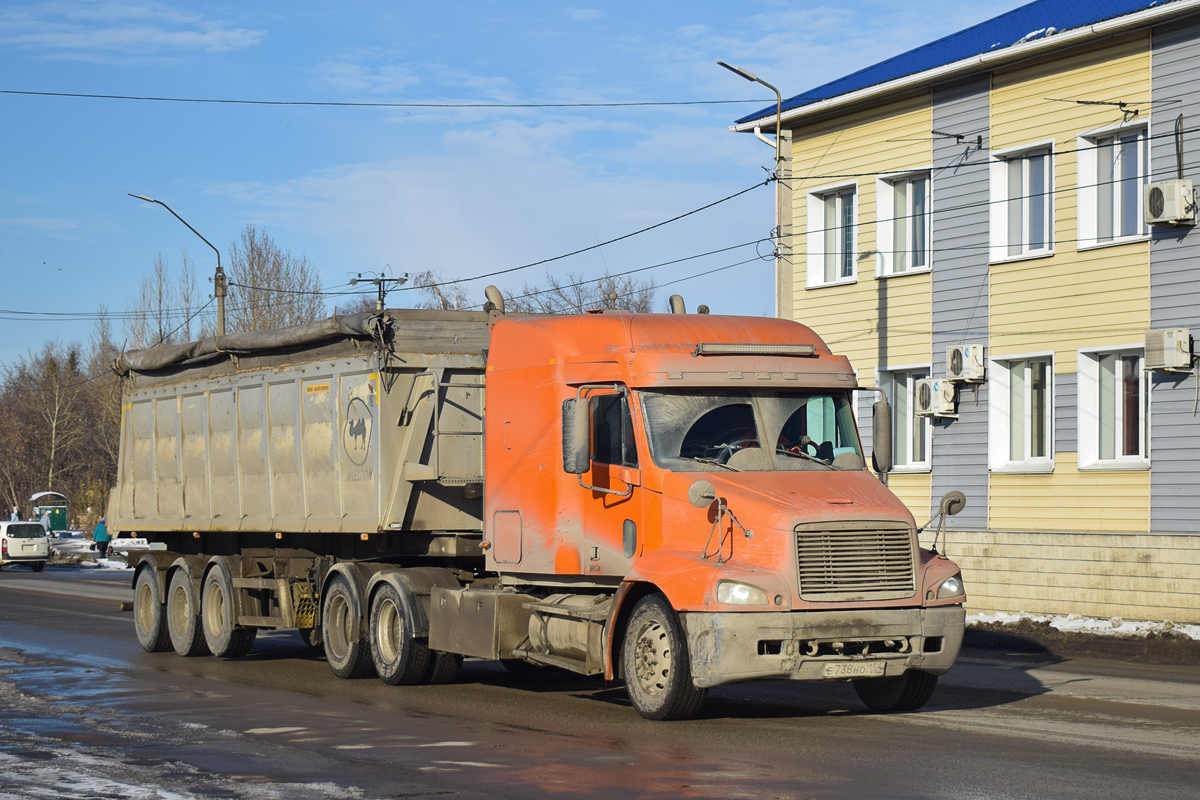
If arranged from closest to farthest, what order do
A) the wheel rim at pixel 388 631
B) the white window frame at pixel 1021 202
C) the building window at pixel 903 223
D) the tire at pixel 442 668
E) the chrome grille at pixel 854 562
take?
1. the chrome grille at pixel 854 562
2. the tire at pixel 442 668
3. the wheel rim at pixel 388 631
4. the white window frame at pixel 1021 202
5. the building window at pixel 903 223

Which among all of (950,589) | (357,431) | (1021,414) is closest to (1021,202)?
(1021,414)

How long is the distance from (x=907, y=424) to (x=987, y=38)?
6325mm

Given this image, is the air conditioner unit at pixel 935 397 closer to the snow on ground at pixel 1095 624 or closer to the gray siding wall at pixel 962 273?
the gray siding wall at pixel 962 273

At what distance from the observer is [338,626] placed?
15.1 m

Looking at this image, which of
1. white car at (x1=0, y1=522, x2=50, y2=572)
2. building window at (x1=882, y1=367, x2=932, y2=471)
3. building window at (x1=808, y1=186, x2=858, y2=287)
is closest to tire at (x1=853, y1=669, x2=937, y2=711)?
building window at (x1=882, y1=367, x2=932, y2=471)

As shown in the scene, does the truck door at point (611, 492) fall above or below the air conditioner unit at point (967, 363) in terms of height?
below

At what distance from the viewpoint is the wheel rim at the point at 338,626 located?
14.9m

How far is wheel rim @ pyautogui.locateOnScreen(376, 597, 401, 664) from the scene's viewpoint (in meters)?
14.1

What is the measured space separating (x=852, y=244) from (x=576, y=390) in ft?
48.0

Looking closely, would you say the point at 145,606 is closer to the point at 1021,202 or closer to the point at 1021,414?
the point at 1021,414

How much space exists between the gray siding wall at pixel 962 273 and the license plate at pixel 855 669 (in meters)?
12.9

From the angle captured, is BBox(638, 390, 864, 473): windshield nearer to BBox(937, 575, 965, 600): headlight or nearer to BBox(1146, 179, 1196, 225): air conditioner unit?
BBox(937, 575, 965, 600): headlight

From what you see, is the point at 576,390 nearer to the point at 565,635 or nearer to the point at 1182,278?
the point at 565,635

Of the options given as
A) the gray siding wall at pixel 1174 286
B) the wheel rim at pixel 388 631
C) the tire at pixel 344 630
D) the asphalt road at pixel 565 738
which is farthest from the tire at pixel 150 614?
the gray siding wall at pixel 1174 286
